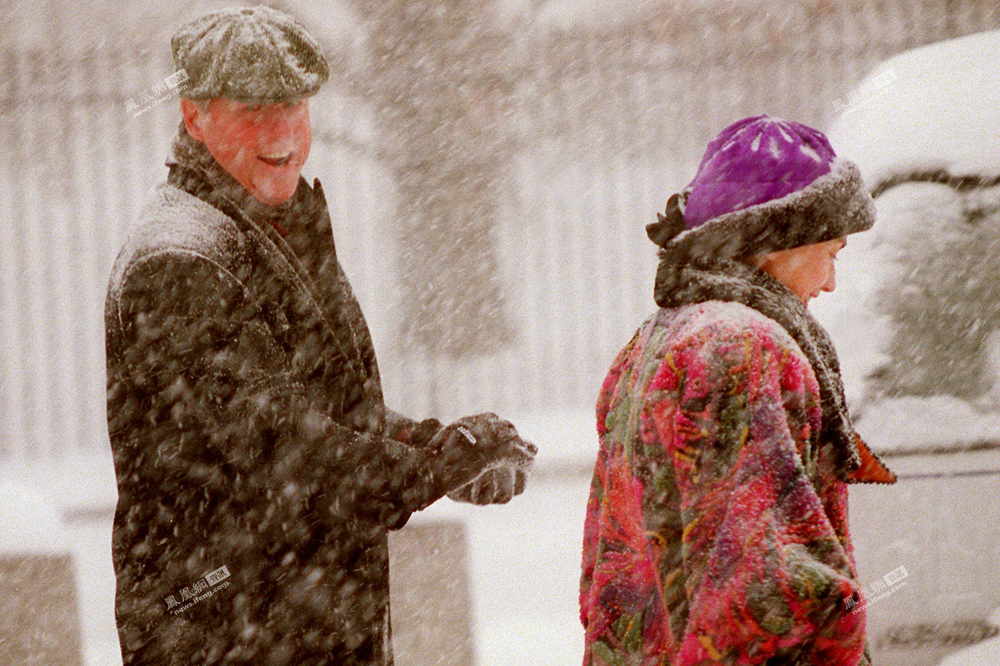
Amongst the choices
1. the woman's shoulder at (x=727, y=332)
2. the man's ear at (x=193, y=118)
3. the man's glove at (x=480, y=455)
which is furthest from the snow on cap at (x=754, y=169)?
the man's ear at (x=193, y=118)

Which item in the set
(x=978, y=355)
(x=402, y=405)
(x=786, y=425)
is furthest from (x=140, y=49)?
(x=786, y=425)

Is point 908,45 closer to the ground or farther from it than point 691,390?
farther from it

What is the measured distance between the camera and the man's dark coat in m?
1.62

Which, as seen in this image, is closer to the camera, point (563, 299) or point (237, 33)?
point (237, 33)

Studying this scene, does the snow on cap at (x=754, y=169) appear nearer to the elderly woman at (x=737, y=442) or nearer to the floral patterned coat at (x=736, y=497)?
the elderly woman at (x=737, y=442)

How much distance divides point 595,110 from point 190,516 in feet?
9.08

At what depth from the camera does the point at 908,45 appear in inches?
152

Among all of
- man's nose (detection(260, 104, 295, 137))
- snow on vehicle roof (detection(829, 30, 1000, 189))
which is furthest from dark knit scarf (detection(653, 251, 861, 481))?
snow on vehicle roof (detection(829, 30, 1000, 189))

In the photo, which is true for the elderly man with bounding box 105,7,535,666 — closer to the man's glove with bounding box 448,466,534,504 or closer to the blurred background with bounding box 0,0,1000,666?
the man's glove with bounding box 448,466,534,504

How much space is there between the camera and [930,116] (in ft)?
8.09

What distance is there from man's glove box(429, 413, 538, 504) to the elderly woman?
0.79 ft

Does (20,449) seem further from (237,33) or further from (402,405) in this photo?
(237,33)

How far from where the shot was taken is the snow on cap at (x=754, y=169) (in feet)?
4.56

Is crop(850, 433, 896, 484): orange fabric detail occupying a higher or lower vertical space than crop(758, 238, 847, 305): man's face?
lower
